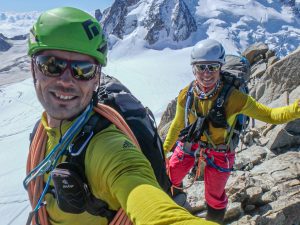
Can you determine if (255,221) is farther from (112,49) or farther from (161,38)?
(161,38)

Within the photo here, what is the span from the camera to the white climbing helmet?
5.92m

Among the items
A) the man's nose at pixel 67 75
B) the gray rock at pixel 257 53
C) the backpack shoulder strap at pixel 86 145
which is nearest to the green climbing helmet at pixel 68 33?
the man's nose at pixel 67 75

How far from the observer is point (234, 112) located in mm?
5715

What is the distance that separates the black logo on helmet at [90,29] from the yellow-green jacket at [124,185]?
76cm

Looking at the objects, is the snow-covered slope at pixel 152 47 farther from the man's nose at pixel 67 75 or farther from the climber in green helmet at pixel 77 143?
the man's nose at pixel 67 75

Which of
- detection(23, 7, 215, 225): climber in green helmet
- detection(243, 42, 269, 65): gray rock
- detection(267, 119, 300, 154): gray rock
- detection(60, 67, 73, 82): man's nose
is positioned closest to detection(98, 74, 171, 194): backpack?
detection(23, 7, 215, 225): climber in green helmet

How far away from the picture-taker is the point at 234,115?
5801 millimetres

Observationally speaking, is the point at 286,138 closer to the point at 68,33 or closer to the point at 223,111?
the point at 223,111

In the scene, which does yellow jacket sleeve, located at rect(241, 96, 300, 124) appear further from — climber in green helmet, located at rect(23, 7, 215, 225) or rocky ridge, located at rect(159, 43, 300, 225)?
climber in green helmet, located at rect(23, 7, 215, 225)

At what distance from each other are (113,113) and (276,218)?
3.83 metres

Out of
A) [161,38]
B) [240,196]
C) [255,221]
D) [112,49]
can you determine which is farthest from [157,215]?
[161,38]

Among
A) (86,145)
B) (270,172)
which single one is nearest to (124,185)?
(86,145)

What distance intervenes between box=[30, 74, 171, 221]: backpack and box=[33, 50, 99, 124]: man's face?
19cm

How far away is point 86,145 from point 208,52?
3940 millimetres
